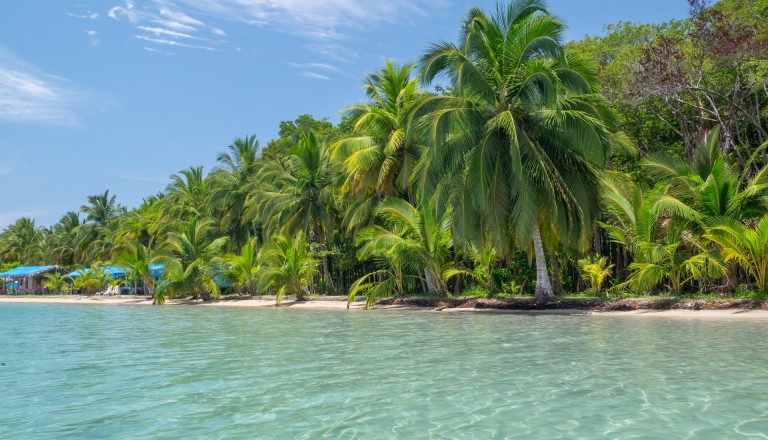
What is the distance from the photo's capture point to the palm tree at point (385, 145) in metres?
22.2

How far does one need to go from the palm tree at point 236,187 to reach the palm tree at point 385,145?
47.5ft

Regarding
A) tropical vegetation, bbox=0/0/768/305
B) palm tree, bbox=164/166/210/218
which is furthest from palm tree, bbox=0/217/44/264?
tropical vegetation, bbox=0/0/768/305

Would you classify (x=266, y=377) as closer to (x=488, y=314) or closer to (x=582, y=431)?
(x=582, y=431)

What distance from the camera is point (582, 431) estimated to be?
4.22 meters

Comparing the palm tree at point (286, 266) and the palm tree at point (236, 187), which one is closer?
the palm tree at point (286, 266)

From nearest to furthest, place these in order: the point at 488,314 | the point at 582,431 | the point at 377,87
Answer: the point at 582,431, the point at 488,314, the point at 377,87

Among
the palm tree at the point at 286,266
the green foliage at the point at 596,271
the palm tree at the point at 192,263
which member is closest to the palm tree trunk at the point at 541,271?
the green foliage at the point at 596,271

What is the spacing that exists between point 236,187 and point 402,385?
33.1m

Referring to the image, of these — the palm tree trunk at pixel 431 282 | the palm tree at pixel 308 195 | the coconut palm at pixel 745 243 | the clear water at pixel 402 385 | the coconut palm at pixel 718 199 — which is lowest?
the clear water at pixel 402 385

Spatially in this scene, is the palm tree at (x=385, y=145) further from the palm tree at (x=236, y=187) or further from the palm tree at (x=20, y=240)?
the palm tree at (x=20, y=240)

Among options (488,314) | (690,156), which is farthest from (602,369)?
(690,156)

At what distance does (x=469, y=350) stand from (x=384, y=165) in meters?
14.2

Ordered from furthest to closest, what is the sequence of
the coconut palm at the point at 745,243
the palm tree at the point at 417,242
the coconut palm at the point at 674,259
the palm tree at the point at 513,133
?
the palm tree at the point at 417,242, the palm tree at the point at 513,133, the coconut palm at the point at 674,259, the coconut palm at the point at 745,243

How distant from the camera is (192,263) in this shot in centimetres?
2741
